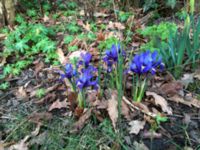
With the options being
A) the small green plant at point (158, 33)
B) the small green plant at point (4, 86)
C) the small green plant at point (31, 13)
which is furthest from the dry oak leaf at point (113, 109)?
the small green plant at point (31, 13)

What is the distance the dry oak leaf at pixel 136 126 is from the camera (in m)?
2.24

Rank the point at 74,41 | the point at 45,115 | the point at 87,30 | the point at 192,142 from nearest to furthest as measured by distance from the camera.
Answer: the point at 192,142
the point at 45,115
the point at 74,41
the point at 87,30

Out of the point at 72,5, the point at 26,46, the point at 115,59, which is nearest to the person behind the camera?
the point at 115,59

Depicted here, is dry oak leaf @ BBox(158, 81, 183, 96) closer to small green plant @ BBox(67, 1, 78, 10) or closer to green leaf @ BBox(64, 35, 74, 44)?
green leaf @ BBox(64, 35, 74, 44)

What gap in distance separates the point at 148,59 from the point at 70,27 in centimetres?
157

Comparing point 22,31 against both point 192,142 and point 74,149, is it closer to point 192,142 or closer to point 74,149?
point 74,149

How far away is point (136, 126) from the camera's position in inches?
89.3

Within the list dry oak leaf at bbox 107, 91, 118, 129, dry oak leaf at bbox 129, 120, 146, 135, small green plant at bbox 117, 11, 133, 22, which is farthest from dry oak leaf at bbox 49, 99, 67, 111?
small green plant at bbox 117, 11, 133, 22

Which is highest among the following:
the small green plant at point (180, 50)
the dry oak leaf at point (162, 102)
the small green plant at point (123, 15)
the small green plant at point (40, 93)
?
the small green plant at point (123, 15)

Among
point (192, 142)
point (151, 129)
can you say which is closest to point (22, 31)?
point (151, 129)

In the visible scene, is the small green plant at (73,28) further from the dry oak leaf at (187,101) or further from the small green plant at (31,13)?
the dry oak leaf at (187,101)

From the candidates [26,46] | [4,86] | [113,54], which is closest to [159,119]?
[113,54]

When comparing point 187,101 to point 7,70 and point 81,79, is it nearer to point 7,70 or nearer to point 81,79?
point 81,79

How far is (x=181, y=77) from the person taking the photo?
270cm
